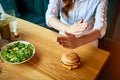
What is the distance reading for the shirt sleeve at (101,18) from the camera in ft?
3.27

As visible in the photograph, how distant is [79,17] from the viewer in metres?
1.22

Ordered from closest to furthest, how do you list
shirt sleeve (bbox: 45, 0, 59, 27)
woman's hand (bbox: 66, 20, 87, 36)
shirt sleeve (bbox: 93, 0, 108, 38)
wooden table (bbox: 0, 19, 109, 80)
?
wooden table (bbox: 0, 19, 109, 80) < woman's hand (bbox: 66, 20, 87, 36) < shirt sleeve (bbox: 93, 0, 108, 38) < shirt sleeve (bbox: 45, 0, 59, 27)

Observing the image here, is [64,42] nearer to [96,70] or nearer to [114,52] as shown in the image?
[96,70]

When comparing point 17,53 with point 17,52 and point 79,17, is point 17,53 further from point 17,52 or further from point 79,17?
point 79,17

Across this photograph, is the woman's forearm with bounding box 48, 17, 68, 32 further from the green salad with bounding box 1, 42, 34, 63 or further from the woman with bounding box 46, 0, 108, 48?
the green salad with bounding box 1, 42, 34, 63

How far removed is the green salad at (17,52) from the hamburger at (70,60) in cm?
20

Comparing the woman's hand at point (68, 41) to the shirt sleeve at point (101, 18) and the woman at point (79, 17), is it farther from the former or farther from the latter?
the shirt sleeve at point (101, 18)

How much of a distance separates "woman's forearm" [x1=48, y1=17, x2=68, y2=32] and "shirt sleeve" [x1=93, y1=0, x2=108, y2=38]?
0.20m

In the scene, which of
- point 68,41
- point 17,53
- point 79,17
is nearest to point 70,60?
point 68,41

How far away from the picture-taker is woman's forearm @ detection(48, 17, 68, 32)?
1020 millimetres

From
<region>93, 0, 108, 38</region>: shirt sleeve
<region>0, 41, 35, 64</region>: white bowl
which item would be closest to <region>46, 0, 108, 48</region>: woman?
<region>93, 0, 108, 38</region>: shirt sleeve

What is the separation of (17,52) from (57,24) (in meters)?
0.34

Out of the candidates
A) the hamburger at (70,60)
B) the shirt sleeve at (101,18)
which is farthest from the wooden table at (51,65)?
the shirt sleeve at (101,18)

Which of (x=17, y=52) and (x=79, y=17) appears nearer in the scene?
(x=17, y=52)
